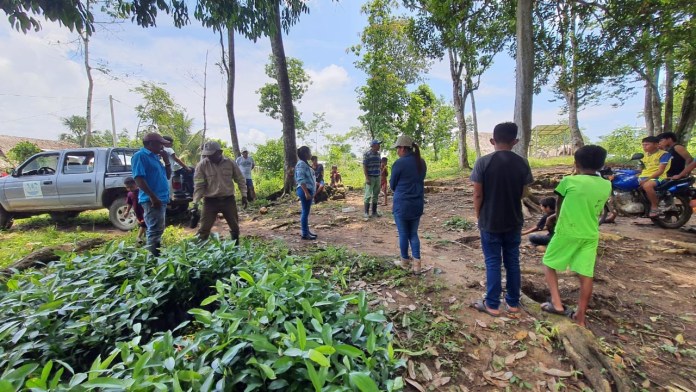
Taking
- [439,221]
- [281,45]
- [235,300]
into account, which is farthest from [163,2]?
[281,45]

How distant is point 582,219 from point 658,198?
14.0 ft

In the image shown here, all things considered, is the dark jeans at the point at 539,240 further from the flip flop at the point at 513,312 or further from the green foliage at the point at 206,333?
the green foliage at the point at 206,333

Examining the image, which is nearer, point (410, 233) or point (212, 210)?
point (410, 233)

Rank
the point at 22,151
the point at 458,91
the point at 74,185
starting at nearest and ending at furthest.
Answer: the point at 74,185, the point at 458,91, the point at 22,151

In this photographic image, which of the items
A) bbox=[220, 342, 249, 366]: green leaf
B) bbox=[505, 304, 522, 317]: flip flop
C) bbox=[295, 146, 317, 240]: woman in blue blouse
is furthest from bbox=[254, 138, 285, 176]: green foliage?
bbox=[220, 342, 249, 366]: green leaf

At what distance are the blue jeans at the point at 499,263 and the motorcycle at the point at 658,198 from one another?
4.25 m

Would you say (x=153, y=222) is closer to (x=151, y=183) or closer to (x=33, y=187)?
(x=151, y=183)

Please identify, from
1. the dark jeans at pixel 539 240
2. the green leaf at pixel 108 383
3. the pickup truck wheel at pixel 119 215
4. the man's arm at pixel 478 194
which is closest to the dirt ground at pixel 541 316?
the dark jeans at pixel 539 240

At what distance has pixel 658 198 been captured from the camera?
17.3ft

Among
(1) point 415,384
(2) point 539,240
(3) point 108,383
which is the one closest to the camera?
(3) point 108,383

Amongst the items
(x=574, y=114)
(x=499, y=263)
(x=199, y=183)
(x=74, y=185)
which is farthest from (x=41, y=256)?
(x=574, y=114)

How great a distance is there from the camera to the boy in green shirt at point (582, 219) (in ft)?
8.39

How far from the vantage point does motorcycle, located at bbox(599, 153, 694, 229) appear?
5.05 metres

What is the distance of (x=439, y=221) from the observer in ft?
21.8
